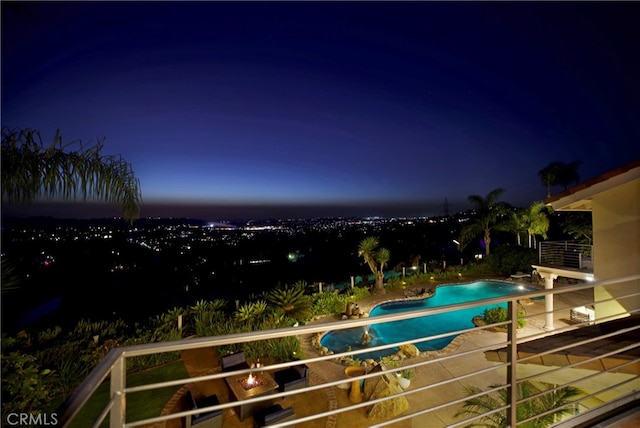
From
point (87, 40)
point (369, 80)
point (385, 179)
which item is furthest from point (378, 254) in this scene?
point (385, 179)

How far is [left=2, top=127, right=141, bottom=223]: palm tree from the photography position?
2.85m

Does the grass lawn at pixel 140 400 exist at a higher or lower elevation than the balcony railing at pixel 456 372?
lower

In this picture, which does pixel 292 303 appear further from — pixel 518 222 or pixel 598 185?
pixel 518 222

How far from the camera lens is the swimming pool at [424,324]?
9095mm

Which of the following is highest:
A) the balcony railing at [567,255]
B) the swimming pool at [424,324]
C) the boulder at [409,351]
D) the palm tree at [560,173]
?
the palm tree at [560,173]

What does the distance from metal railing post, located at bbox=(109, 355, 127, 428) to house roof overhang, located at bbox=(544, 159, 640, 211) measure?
8.00 meters

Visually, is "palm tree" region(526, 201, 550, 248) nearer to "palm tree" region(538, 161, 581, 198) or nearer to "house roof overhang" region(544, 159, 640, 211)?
"palm tree" region(538, 161, 581, 198)

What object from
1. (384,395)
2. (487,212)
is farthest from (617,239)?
(487,212)

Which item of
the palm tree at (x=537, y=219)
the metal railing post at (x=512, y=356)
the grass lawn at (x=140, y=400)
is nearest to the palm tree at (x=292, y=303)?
the grass lawn at (x=140, y=400)

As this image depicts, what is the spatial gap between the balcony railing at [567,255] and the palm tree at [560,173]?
10.8m

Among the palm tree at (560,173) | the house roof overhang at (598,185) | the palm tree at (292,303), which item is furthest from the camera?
the palm tree at (560,173)

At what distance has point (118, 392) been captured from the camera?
3.99 ft

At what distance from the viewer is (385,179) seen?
A: 32.7 metres

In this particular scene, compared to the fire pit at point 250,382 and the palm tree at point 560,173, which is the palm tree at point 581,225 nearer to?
the palm tree at point 560,173
